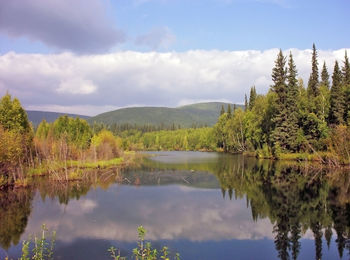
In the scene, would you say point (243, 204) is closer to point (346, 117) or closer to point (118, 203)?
point (118, 203)

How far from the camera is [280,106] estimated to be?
61.4 metres

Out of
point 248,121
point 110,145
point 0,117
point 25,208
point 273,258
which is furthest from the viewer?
point 248,121

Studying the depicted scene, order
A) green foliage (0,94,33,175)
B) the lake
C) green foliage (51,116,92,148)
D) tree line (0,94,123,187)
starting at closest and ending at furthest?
the lake → green foliage (0,94,33,175) → tree line (0,94,123,187) → green foliage (51,116,92,148)

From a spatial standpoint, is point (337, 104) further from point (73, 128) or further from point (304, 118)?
point (73, 128)

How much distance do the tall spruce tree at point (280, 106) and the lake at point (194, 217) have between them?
24.7m

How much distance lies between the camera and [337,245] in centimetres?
1481

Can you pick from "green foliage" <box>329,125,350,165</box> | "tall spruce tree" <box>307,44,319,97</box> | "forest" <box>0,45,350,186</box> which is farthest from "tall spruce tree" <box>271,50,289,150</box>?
"green foliage" <box>329,125,350,165</box>

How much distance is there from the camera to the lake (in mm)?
15156

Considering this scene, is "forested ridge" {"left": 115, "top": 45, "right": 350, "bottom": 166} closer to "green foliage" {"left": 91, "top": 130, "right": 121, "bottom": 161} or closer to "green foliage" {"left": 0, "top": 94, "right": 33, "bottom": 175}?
"green foliage" {"left": 91, "top": 130, "right": 121, "bottom": 161}

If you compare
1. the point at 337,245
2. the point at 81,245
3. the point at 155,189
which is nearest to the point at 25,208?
the point at 81,245

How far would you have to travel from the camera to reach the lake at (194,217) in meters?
15.2

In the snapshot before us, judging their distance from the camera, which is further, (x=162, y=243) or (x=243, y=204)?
(x=243, y=204)

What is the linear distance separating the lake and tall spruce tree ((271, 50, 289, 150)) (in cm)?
2473

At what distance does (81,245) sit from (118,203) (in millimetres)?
9877
